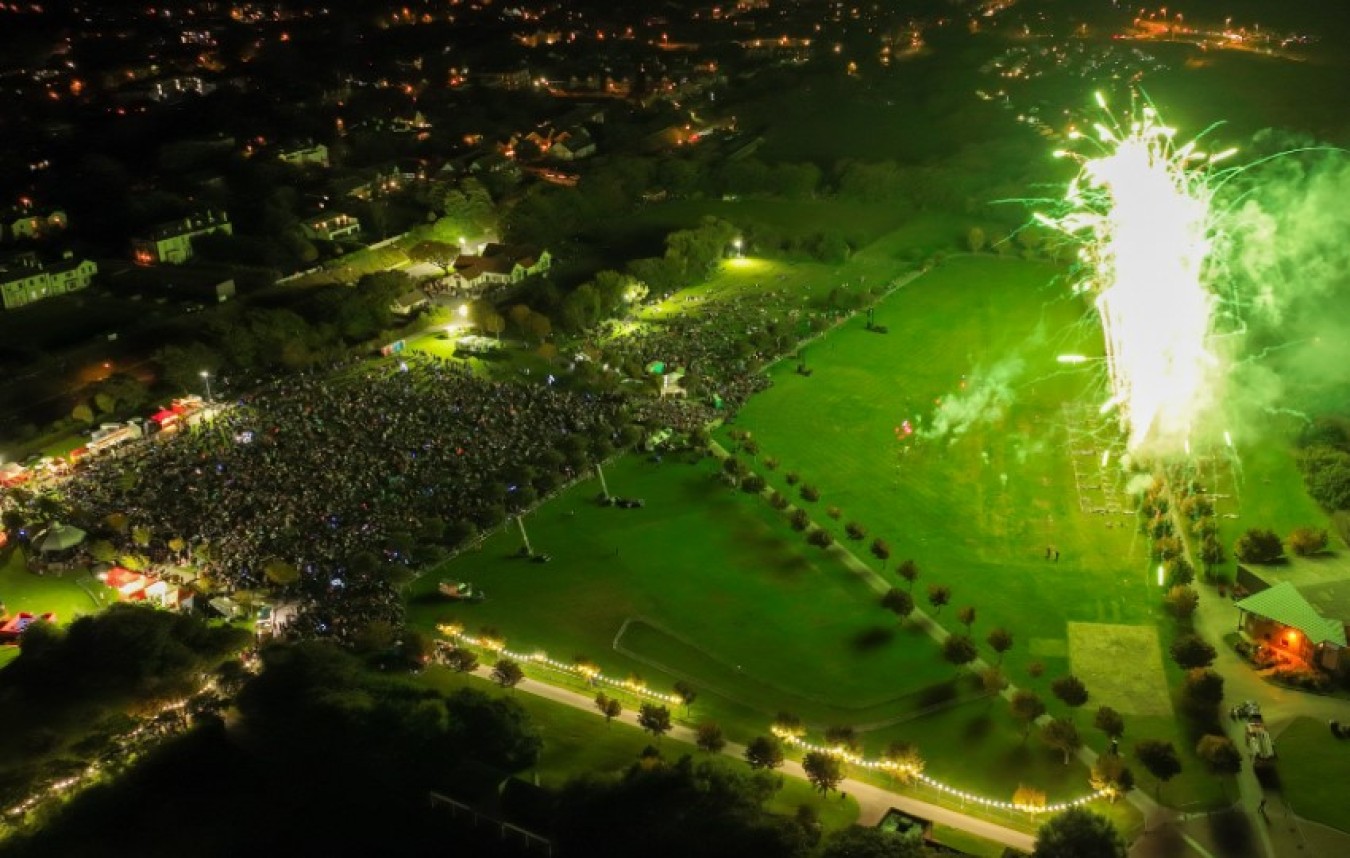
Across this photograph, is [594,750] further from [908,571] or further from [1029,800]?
[908,571]

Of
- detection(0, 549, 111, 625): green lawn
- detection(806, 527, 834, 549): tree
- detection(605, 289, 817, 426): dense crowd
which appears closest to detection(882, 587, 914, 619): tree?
detection(806, 527, 834, 549): tree

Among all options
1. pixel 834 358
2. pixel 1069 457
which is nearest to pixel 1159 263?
pixel 1069 457

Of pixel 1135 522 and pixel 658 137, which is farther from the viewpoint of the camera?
pixel 658 137

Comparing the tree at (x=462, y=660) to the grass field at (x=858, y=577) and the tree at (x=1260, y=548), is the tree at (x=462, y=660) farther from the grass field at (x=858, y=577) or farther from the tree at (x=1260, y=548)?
the tree at (x=1260, y=548)

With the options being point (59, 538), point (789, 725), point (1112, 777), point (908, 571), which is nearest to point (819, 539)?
point (908, 571)

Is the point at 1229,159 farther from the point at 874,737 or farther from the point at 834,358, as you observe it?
the point at 874,737
